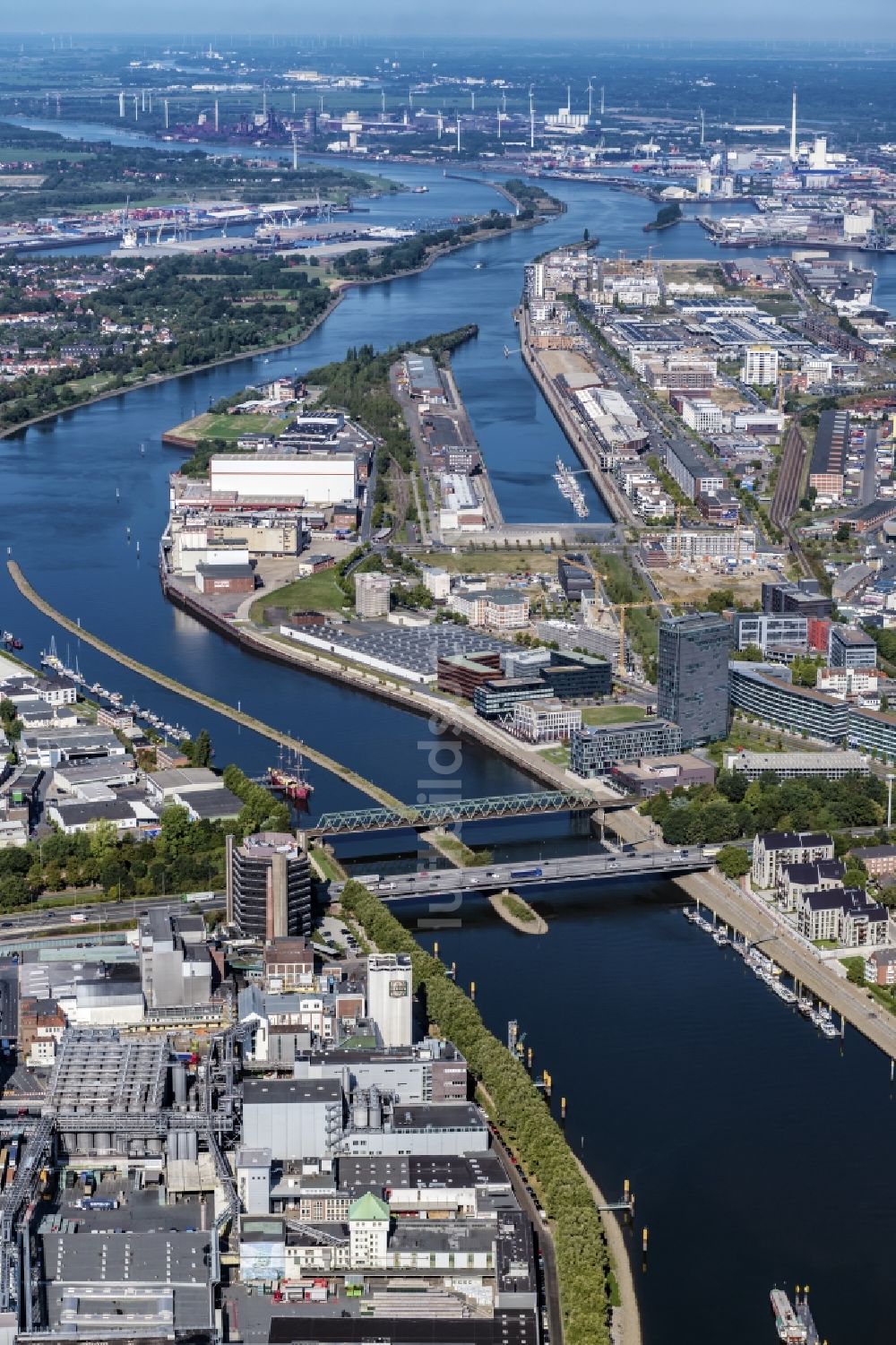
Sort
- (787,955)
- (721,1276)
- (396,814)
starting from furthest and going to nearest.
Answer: (396,814), (787,955), (721,1276)

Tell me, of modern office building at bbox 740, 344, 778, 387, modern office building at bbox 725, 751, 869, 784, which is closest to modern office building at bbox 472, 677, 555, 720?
modern office building at bbox 725, 751, 869, 784

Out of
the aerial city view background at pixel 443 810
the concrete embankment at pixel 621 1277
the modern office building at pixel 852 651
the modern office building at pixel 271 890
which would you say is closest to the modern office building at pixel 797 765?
the aerial city view background at pixel 443 810

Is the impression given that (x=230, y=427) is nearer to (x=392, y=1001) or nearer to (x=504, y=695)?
(x=504, y=695)

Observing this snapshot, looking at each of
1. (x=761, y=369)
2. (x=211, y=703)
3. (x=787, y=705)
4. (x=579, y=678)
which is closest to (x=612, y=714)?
(x=579, y=678)

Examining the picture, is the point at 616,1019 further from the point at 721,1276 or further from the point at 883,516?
the point at 883,516

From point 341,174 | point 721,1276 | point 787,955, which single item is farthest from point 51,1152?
point 341,174

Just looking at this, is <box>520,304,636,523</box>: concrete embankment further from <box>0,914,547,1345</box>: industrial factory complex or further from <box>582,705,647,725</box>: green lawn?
<box>0,914,547,1345</box>: industrial factory complex

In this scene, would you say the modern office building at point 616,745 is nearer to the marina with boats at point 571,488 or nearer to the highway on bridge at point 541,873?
the highway on bridge at point 541,873
